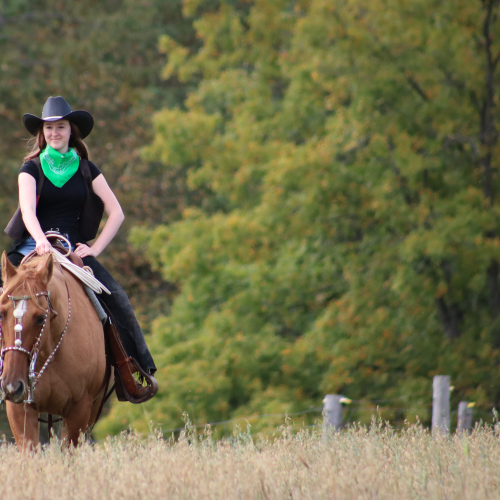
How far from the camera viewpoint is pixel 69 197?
6199 millimetres

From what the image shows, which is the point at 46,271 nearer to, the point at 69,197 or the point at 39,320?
the point at 39,320

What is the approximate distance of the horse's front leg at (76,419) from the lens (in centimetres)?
570

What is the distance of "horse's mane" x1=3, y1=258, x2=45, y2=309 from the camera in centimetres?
512

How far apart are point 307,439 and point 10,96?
17727 millimetres

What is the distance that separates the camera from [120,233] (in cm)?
2239

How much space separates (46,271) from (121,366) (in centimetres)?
126

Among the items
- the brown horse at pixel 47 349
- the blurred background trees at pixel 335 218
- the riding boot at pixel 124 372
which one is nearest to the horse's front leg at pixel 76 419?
the brown horse at pixel 47 349

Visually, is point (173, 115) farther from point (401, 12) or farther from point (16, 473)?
point (16, 473)

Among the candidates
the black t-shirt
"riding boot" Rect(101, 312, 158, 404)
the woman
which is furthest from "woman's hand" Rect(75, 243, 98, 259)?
"riding boot" Rect(101, 312, 158, 404)

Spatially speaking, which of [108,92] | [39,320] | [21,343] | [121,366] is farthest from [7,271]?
[108,92]

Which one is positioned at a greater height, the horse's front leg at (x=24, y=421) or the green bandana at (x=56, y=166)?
the green bandana at (x=56, y=166)

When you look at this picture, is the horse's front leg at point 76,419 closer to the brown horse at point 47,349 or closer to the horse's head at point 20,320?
the brown horse at point 47,349

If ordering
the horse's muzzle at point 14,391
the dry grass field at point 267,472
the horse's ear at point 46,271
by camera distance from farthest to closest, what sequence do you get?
the horse's ear at point 46,271, the horse's muzzle at point 14,391, the dry grass field at point 267,472

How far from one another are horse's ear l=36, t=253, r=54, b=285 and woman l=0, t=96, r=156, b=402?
0.68m
